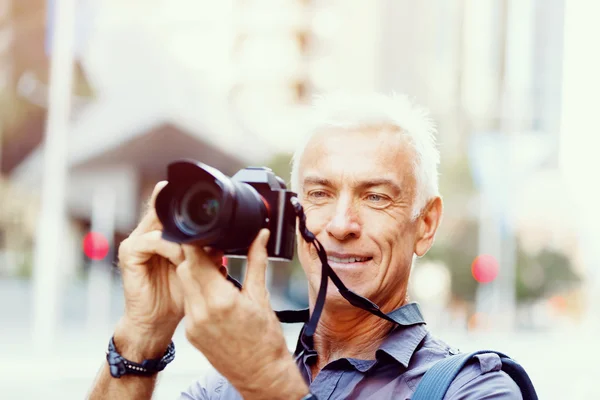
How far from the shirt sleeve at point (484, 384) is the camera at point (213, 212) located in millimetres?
364

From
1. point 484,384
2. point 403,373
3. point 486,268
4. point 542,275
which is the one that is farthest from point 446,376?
point 542,275

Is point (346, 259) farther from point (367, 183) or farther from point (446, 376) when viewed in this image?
point (446, 376)

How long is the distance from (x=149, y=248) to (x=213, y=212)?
19cm

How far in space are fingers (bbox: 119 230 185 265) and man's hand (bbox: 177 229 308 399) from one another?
0.06m

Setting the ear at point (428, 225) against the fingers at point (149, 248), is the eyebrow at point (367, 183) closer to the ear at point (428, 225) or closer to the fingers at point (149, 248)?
the ear at point (428, 225)

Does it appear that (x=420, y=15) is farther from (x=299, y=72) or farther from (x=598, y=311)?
(x=598, y=311)

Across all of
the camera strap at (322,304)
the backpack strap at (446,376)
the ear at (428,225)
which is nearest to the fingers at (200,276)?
the camera strap at (322,304)

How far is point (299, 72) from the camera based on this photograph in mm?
44062

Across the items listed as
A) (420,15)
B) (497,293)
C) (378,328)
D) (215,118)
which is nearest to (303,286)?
(215,118)

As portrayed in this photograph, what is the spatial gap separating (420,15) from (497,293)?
26.6 meters

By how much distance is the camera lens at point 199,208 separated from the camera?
1.52 m

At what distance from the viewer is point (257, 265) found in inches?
60.2

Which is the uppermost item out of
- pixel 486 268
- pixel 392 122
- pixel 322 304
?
pixel 392 122

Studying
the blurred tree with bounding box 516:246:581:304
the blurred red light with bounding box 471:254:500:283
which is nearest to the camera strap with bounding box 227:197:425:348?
the blurred red light with bounding box 471:254:500:283
